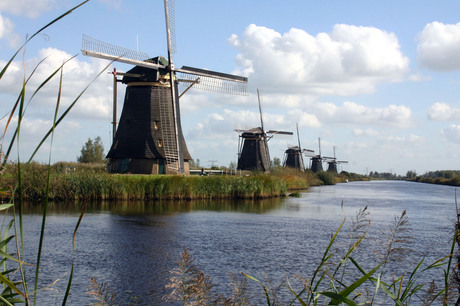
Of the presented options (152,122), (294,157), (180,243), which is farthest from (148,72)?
(294,157)

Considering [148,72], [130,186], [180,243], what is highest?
[148,72]

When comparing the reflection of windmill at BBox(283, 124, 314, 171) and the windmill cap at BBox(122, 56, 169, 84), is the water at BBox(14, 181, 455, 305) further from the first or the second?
the reflection of windmill at BBox(283, 124, 314, 171)

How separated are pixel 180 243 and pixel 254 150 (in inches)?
1274

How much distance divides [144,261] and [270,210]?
10.9 meters

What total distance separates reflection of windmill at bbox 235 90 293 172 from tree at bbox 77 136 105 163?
13326 millimetres

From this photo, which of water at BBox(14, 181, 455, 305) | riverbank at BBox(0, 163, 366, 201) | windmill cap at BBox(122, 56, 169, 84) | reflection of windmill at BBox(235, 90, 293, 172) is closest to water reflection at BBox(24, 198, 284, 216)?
water at BBox(14, 181, 455, 305)

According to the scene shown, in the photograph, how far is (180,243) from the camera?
11.5 meters

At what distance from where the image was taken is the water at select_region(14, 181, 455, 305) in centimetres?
789

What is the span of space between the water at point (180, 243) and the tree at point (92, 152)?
2765 centimetres

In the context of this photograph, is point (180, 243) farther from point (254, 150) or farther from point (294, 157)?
point (294, 157)

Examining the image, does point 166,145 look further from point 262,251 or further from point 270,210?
point 262,251

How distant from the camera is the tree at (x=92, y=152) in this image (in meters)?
46.3

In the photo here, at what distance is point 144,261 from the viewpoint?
9477mm

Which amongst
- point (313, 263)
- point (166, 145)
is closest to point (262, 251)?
point (313, 263)
